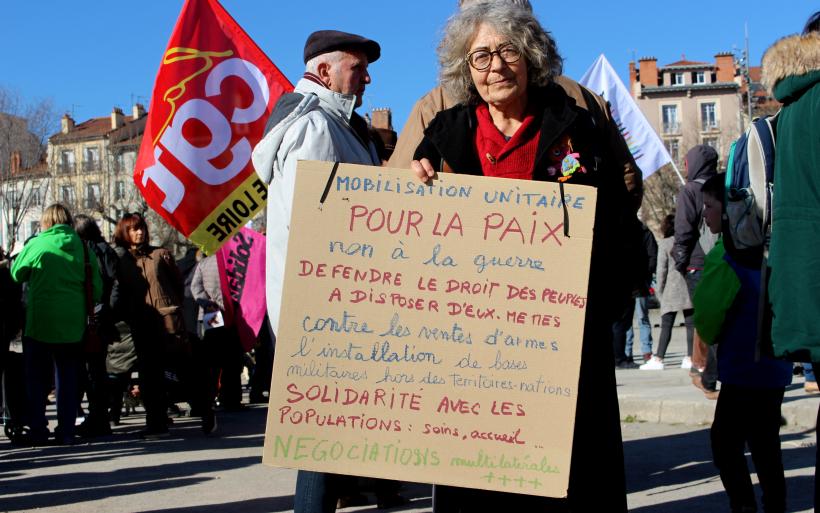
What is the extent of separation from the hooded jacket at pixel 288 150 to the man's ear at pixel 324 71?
0.21 ft

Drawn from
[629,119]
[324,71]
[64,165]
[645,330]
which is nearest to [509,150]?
[324,71]

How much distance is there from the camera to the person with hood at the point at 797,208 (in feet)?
11.6

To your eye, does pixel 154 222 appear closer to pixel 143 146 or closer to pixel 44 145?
pixel 44 145

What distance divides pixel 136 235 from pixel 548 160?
682 centimetres

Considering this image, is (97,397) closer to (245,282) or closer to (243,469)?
(245,282)

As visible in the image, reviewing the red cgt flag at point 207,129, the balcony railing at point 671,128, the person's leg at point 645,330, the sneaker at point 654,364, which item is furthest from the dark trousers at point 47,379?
the balcony railing at point 671,128

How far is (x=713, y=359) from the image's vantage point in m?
8.15

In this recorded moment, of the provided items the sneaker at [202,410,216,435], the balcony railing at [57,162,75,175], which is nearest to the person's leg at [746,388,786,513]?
the sneaker at [202,410,216,435]

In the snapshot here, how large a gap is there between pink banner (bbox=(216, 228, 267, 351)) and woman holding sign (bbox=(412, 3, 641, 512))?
7529mm

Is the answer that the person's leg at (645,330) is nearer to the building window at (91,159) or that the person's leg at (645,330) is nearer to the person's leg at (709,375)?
the person's leg at (709,375)

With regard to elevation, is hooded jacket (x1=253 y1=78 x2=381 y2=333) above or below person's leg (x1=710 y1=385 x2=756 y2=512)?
above

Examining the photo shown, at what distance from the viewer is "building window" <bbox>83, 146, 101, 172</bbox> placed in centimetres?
7212

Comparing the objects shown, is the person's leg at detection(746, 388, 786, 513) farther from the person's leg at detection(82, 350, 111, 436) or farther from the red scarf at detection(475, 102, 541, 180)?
the person's leg at detection(82, 350, 111, 436)

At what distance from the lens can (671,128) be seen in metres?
86.2
